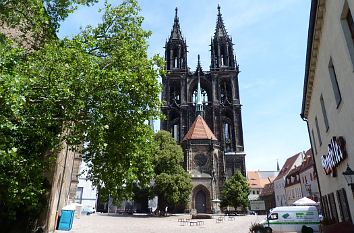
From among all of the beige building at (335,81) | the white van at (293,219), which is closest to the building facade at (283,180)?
the white van at (293,219)

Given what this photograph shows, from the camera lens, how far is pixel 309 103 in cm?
1845

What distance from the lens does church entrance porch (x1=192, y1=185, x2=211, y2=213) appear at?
53688 mm

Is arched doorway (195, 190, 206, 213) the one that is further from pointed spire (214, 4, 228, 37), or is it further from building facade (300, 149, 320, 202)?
pointed spire (214, 4, 228, 37)

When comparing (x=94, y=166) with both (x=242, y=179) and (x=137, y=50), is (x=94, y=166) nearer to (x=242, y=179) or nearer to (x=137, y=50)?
(x=137, y=50)

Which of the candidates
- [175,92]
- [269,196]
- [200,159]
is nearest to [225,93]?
[175,92]

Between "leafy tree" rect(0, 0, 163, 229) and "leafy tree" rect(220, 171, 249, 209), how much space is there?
41.3m

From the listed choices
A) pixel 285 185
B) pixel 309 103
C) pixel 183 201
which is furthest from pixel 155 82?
pixel 285 185

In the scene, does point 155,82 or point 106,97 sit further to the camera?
point 155,82

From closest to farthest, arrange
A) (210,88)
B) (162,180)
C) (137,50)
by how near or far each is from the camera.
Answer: (137,50), (162,180), (210,88)

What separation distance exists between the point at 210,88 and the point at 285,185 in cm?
2801

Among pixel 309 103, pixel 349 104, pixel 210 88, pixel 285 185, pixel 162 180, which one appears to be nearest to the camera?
pixel 349 104

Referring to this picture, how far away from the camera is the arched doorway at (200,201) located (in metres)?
53.9

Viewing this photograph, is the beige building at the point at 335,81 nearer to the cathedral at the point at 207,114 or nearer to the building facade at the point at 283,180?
the cathedral at the point at 207,114

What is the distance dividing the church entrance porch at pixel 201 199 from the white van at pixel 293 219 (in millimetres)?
32531
